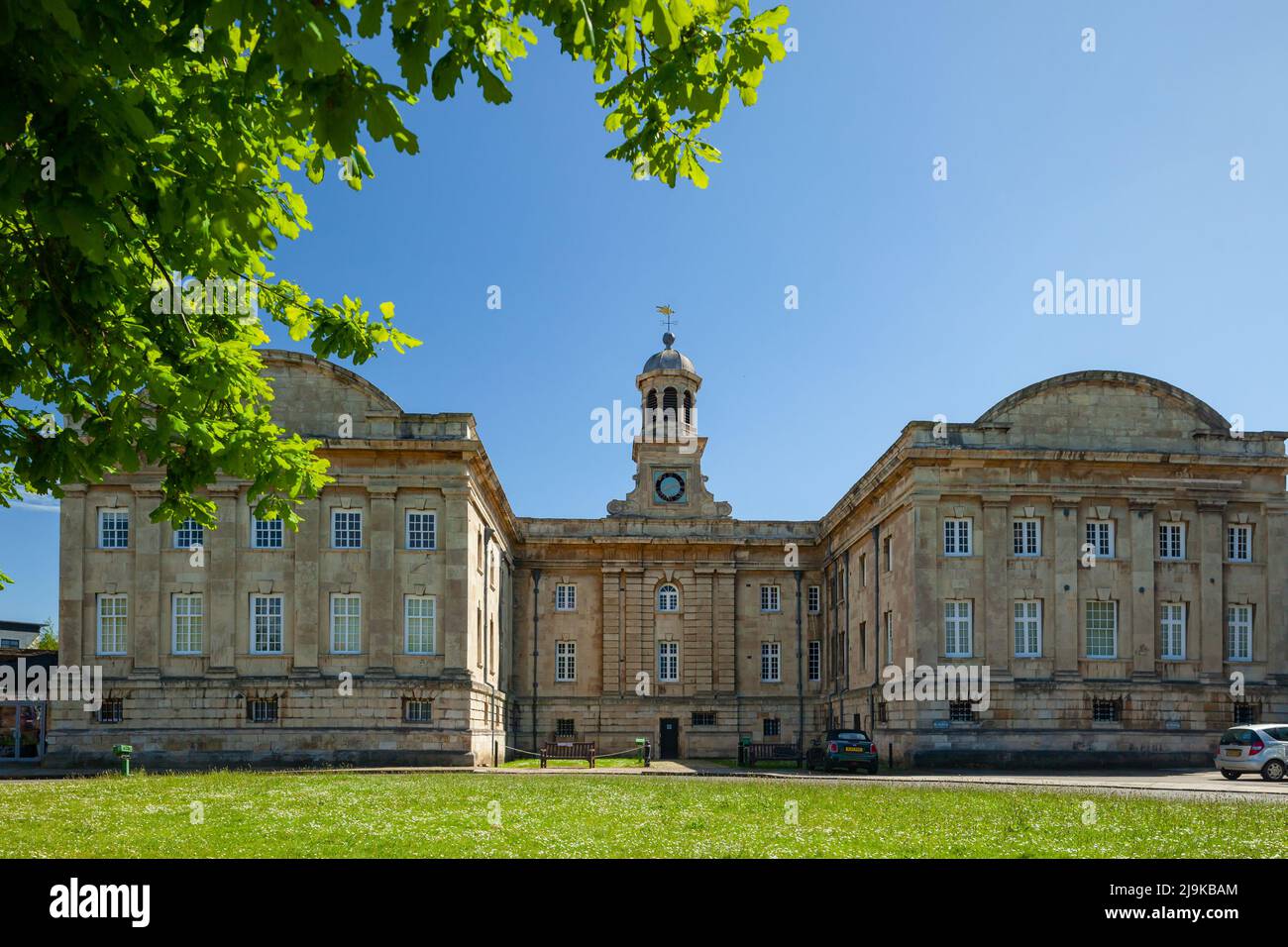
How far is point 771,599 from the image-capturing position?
54.3m

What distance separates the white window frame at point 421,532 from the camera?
124 feet

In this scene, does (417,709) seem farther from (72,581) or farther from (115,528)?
(72,581)

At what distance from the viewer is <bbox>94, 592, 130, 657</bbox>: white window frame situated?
37531mm

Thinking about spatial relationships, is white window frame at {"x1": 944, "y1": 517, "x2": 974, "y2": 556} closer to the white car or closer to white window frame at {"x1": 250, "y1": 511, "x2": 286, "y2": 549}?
the white car

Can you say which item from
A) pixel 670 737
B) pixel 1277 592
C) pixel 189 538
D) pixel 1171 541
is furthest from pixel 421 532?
pixel 1277 592

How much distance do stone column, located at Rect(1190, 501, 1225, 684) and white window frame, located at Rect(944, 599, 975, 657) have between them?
8023 millimetres

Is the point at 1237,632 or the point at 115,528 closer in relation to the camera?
the point at 115,528

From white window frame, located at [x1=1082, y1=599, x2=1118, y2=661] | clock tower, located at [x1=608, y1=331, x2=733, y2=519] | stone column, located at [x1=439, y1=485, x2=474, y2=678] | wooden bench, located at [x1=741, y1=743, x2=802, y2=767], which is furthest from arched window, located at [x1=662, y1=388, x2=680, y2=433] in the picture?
white window frame, located at [x1=1082, y1=599, x2=1118, y2=661]

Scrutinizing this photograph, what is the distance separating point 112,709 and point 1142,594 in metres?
34.7

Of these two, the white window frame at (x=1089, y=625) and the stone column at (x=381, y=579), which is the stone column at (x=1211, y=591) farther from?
the stone column at (x=381, y=579)

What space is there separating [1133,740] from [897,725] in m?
7.62

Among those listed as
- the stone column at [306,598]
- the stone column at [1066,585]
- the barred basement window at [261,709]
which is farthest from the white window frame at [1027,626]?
the barred basement window at [261,709]
